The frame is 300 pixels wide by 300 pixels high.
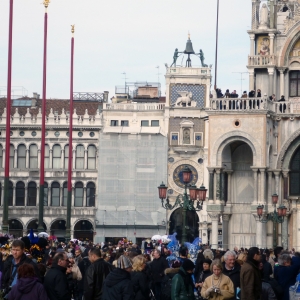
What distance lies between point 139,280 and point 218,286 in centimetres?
124

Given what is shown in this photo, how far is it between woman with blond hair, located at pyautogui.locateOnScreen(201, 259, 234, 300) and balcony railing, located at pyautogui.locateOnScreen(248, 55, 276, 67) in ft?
108

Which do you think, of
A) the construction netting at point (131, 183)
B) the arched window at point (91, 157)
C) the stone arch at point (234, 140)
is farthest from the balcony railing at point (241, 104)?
the arched window at point (91, 157)

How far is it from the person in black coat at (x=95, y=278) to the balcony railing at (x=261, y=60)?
33118 mm

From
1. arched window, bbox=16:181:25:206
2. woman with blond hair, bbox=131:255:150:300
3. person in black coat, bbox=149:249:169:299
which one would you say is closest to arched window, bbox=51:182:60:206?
arched window, bbox=16:181:25:206

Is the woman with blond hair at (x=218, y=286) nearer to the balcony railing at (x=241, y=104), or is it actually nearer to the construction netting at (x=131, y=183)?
the balcony railing at (x=241, y=104)

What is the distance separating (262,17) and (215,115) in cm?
478

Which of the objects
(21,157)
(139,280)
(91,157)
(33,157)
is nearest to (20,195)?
(21,157)

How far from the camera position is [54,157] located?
82812mm

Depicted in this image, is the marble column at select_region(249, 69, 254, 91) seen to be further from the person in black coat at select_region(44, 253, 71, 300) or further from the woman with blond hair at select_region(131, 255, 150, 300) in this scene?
the person in black coat at select_region(44, 253, 71, 300)

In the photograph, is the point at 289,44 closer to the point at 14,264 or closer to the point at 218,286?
the point at 218,286

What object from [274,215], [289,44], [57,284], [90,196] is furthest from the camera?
[90,196]

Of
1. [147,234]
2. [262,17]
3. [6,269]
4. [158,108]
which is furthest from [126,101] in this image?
[6,269]

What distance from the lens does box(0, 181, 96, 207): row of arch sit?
82.0 m

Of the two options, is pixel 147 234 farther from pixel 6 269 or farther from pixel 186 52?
pixel 6 269
